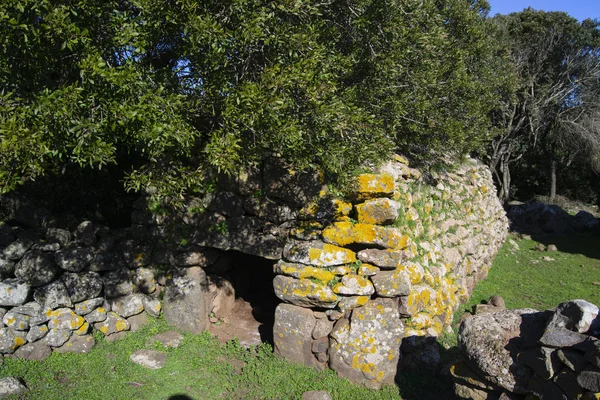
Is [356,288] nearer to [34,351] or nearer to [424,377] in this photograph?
[424,377]

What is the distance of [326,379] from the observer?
6633 mm

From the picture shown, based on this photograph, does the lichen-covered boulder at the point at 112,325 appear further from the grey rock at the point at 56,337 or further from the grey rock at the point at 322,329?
the grey rock at the point at 322,329

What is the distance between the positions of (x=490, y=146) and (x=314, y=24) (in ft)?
66.7

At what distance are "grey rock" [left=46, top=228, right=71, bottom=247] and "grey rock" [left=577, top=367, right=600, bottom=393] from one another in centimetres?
724

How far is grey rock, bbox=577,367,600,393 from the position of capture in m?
3.90

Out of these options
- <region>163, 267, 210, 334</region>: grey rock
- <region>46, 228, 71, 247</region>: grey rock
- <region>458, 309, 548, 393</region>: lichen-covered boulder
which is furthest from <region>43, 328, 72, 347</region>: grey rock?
<region>458, 309, 548, 393</region>: lichen-covered boulder

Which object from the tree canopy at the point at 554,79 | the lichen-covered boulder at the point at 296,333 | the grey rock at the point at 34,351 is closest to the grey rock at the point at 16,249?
the grey rock at the point at 34,351

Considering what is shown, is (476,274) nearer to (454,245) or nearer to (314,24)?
(454,245)

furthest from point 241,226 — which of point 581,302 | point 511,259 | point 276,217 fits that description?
point 511,259

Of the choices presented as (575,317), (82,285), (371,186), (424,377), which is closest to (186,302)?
(82,285)

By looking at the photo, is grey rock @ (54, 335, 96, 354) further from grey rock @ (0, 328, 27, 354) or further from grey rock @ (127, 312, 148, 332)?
grey rock @ (127, 312, 148, 332)

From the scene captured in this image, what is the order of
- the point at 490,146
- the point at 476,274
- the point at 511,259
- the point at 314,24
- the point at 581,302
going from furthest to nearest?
the point at 490,146, the point at 511,259, the point at 476,274, the point at 314,24, the point at 581,302

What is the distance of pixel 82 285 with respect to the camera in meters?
7.18

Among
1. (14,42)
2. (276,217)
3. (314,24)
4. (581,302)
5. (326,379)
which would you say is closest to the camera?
(581,302)
